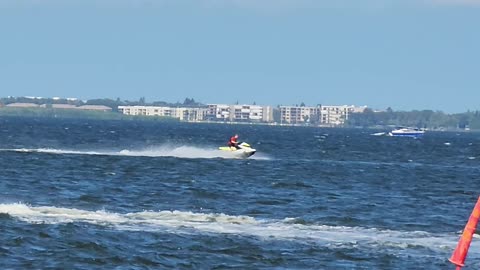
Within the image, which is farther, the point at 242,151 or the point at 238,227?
the point at 242,151

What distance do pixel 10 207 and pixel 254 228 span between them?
23.5ft

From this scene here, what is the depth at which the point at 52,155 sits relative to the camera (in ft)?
274

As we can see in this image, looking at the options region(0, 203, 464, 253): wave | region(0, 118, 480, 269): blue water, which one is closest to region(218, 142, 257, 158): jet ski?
region(0, 118, 480, 269): blue water

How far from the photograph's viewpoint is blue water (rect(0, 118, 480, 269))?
31.0 m

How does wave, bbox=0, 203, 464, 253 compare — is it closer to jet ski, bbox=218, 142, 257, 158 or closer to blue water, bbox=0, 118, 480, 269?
blue water, bbox=0, 118, 480, 269

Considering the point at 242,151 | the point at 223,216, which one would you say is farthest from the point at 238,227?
the point at 242,151

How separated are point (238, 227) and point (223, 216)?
2.97 metres

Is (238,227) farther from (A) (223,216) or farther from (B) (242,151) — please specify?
Result: (B) (242,151)

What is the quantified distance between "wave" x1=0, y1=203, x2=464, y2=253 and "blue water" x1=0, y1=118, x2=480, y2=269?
0.13 ft

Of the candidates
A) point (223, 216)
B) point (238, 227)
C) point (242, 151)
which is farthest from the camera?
point (242, 151)

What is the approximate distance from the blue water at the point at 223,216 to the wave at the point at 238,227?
0.04m

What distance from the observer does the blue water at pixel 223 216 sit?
31047 mm

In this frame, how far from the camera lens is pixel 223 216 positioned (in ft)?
132

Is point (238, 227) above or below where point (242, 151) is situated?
above
